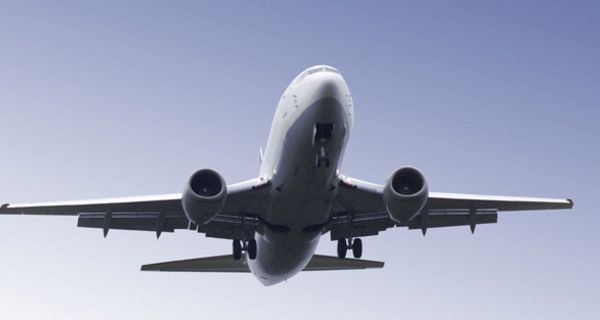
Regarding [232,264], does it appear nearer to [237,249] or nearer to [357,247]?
[237,249]

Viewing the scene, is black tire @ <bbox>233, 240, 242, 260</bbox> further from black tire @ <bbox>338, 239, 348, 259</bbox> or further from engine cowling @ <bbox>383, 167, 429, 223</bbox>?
engine cowling @ <bbox>383, 167, 429, 223</bbox>

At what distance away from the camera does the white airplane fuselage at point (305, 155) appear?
71.8 feet

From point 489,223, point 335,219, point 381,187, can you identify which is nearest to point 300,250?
point 335,219

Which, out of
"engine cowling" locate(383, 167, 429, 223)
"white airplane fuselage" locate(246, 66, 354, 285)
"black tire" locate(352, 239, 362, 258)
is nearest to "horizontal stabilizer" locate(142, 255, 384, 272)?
"black tire" locate(352, 239, 362, 258)

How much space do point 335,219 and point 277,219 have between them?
9.35 feet

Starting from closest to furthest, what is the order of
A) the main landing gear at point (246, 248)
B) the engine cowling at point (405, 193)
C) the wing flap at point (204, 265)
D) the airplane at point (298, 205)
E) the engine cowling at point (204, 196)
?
the airplane at point (298, 205) → the engine cowling at point (204, 196) → the engine cowling at point (405, 193) → the main landing gear at point (246, 248) → the wing flap at point (204, 265)

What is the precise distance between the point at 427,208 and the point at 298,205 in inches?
198

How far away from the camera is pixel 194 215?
22781 millimetres

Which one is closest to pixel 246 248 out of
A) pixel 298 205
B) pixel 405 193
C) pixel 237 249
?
pixel 237 249

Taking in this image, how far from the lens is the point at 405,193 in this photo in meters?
23.4

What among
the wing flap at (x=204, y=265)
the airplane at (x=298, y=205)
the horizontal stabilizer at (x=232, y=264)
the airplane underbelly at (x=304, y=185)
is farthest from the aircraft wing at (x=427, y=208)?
the wing flap at (x=204, y=265)

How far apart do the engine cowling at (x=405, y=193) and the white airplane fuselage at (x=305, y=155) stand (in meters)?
1.63

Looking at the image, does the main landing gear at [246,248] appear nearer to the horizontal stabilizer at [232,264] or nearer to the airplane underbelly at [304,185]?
the airplane underbelly at [304,185]

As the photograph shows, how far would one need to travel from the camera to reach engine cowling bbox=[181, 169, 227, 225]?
22.6 metres
